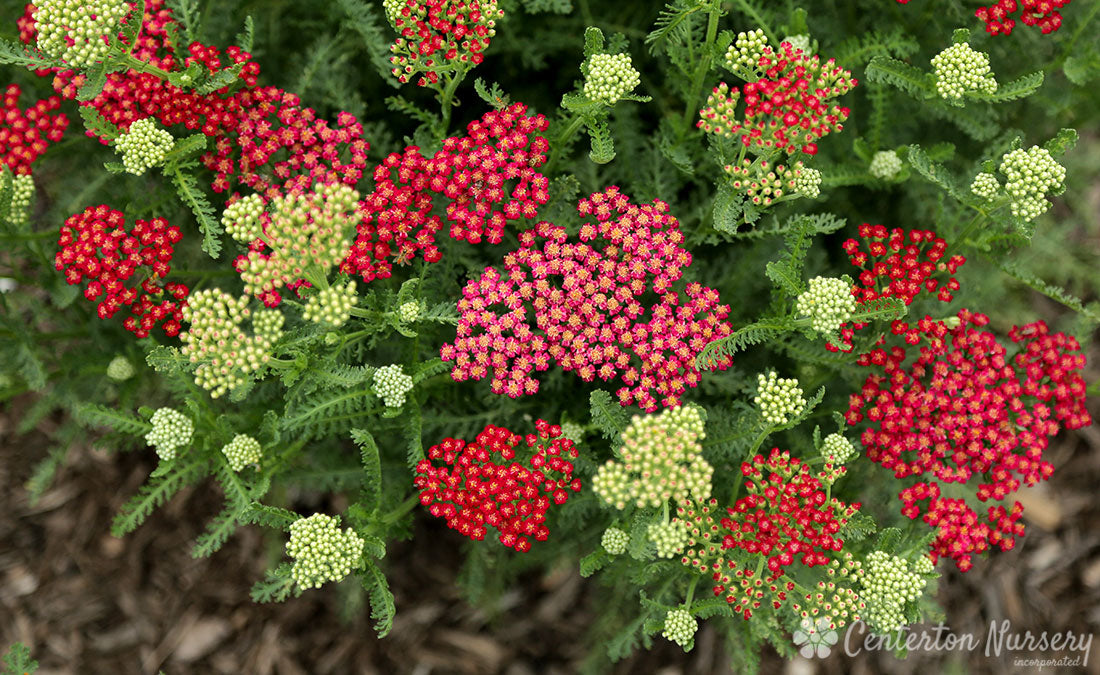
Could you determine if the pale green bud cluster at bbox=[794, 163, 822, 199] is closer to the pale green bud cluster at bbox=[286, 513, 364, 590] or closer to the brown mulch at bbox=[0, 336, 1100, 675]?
the pale green bud cluster at bbox=[286, 513, 364, 590]

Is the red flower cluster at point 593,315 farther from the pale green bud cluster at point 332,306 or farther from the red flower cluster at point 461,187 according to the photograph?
the pale green bud cluster at point 332,306

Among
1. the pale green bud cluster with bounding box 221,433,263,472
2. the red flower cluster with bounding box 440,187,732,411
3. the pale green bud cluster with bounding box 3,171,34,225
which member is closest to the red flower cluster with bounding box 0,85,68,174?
the pale green bud cluster with bounding box 3,171,34,225

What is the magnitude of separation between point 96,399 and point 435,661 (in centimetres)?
301

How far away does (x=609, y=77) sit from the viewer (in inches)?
154

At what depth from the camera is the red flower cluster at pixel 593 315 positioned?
4.17 metres

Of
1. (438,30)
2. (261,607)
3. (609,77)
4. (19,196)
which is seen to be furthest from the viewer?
(261,607)

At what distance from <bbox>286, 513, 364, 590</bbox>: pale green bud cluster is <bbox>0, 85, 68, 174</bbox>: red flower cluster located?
2.57 m

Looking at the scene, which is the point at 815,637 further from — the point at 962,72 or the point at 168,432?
the point at 168,432

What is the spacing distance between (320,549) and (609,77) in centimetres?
258

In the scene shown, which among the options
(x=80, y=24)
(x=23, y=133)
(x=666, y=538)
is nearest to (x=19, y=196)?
(x=23, y=133)

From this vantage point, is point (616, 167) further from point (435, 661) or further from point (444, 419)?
point (435, 661)

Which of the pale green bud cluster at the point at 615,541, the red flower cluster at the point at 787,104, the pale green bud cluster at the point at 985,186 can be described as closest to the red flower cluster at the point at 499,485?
the pale green bud cluster at the point at 615,541

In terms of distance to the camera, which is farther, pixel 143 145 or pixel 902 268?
pixel 902 268

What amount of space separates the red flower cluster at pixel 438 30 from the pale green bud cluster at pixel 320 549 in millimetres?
2229
